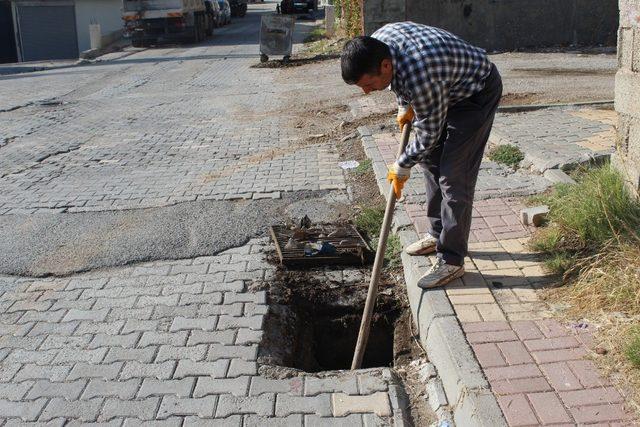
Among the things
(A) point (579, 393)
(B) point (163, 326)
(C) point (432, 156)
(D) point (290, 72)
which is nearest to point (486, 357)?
(A) point (579, 393)

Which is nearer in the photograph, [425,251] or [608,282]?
[608,282]

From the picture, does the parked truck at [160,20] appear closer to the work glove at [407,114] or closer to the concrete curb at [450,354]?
the concrete curb at [450,354]

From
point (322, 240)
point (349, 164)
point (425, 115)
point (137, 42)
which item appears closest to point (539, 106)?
point (349, 164)

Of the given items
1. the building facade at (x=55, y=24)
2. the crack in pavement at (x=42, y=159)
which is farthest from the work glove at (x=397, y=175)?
the building facade at (x=55, y=24)

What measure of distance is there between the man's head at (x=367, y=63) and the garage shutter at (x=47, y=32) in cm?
3648

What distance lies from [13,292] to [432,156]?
3018 millimetres

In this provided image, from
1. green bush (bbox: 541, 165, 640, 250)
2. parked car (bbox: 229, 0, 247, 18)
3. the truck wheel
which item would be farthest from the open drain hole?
parked car (bbox: 229, 0, 247, 18)

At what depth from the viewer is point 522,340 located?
361 centimetres

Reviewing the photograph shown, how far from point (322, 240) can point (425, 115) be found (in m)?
1.81

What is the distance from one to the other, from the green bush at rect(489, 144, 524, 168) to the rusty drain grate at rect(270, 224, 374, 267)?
2008 millimetres

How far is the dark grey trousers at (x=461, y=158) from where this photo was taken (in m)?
4.09

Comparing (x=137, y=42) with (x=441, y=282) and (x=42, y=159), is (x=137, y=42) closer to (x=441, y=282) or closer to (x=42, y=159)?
(x=42, y=159)

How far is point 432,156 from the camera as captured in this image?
4.43 metres

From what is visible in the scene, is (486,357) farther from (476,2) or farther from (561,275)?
(476,2)
